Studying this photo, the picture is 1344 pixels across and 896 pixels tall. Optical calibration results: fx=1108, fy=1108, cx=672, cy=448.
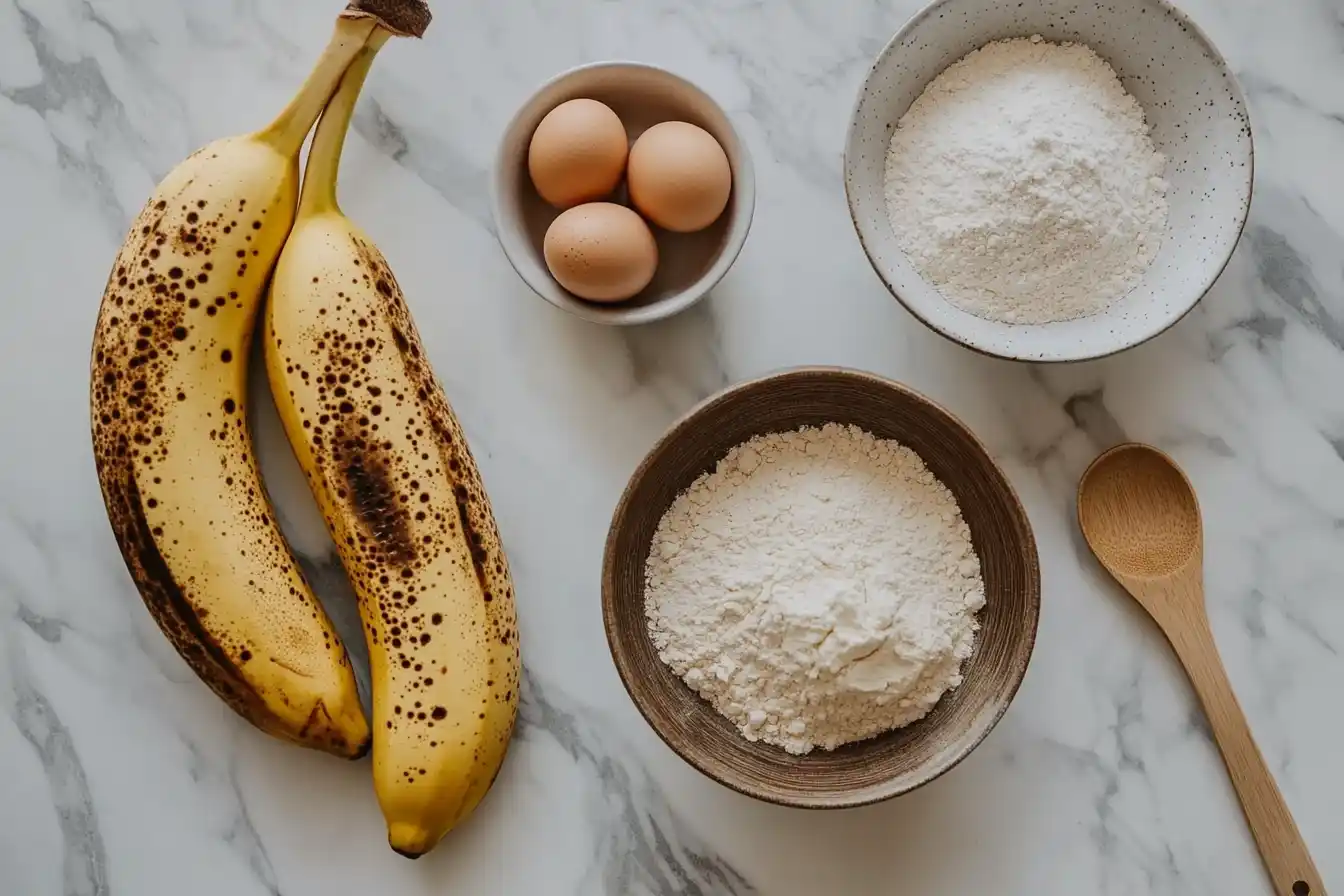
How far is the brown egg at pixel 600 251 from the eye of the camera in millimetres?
958

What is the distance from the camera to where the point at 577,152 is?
3.20 ft

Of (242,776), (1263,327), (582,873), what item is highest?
(1263,327)

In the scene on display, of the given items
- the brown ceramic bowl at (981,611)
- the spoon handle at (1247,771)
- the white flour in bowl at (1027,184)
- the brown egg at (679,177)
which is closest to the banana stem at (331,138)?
the brown egg at (679,177)

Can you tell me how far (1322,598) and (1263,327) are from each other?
0.28m

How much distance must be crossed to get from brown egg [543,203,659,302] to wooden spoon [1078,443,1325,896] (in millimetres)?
488

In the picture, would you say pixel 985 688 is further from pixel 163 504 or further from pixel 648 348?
pixel 163 504

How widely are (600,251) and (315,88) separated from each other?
1.01 ft

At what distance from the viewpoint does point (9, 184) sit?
3.71 feet

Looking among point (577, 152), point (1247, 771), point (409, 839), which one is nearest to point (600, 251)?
point (577, 152)

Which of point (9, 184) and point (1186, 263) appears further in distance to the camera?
point (9, 184)

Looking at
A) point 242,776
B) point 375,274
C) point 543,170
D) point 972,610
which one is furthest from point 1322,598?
point 242,776

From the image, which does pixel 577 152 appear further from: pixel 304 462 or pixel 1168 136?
pixel 1168 136

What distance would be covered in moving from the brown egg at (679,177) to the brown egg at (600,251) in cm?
3

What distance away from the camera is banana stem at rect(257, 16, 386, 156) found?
998 millimetres
